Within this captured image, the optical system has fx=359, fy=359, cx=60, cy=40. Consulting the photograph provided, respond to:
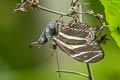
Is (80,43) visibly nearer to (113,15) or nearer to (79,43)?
(79,43)

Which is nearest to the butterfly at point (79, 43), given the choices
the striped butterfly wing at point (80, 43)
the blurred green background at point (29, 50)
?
the striped butterfly wing at point (80, 43)

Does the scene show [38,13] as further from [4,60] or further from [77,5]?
[77,5]

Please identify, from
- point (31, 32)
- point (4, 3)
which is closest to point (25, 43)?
point (31, 32)

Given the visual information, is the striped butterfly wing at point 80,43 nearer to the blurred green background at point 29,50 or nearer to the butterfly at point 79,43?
the butterfly at point 79,43

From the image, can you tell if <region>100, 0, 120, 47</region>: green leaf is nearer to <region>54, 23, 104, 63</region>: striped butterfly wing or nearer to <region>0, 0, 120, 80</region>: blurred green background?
<region>54, 23, 104, 63</region>: striped butterfly wing

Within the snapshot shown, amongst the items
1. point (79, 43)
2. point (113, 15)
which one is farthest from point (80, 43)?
point (113, 15)

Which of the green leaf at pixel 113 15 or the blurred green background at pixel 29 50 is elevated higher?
the green leaf at pixel 113 15
